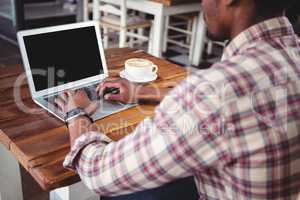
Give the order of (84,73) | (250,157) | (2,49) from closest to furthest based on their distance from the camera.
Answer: (250,157) → (84,73) → (2,49)

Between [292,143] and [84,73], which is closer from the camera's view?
[292,143]

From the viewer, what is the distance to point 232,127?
651 millimetres

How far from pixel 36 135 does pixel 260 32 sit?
2.20 feet

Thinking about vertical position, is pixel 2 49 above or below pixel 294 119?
below

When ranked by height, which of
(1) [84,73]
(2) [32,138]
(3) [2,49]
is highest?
(1) [84,73]

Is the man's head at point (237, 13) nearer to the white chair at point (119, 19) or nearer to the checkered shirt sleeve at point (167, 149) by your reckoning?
the checkered shirt sleeve at point (167, 149)

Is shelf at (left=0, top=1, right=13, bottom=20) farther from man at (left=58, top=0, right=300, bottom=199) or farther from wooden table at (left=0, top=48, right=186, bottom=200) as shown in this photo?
man at (left=58, top=0, right=300, bottom=199)

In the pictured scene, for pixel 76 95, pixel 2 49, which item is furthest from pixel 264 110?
pixel 2 49

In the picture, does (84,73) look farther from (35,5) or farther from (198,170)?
(35,5)

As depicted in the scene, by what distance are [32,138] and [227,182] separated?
0.56 m

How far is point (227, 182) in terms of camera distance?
708 millimetres

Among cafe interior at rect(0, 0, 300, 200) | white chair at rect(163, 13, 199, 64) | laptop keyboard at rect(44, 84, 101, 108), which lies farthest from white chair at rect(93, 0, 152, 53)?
laptop keyboard at rect(44, 84, 101, 108)

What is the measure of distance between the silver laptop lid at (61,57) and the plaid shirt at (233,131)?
539mm

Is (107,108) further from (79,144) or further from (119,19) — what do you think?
(119,19)
